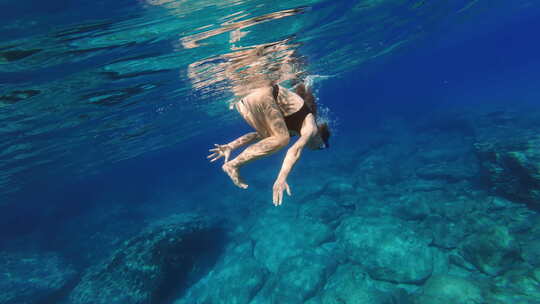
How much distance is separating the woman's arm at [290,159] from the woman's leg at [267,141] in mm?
195

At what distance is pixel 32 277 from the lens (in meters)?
15.8

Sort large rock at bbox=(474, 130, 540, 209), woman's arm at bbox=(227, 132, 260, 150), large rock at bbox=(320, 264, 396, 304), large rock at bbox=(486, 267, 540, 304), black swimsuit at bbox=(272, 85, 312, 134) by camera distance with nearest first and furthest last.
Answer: black swimsuit at bbox=(272, 85, 312, 134)
woman's arm at bbox=(227, 132, 260, 150)
large rock at bbox=(486, 267, 540, 304)
large rock at bbox=(320, 264, 396, 304)
large rock at bbox=(474, 130, 540, 209)

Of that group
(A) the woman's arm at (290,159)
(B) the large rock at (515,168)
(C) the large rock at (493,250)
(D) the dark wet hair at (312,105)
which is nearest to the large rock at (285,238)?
(C) the large rock at (493,250)

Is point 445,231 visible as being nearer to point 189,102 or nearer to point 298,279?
point 298,279

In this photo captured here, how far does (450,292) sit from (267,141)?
7.32 meters

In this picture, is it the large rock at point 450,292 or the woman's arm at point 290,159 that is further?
the large rock at point 450,292

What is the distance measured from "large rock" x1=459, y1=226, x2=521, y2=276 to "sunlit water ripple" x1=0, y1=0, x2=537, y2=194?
10317 millimetres

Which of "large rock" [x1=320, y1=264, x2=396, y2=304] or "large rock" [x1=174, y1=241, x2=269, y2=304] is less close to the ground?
"large rock" [x1=320, y1=264, x2=396, y2=304]

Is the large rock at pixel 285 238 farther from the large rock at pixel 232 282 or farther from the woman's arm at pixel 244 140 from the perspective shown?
the woman's arm at pixel 244 140

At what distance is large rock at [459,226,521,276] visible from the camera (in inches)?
316

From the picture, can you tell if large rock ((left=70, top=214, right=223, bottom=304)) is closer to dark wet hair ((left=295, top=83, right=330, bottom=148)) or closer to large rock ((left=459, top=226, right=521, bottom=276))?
large rock ((left=459, top=226, right=521, bottom=276))

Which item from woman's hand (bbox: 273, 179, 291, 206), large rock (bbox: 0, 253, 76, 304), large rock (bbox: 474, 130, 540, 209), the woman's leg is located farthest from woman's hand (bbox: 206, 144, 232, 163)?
large rock (bbox: 0, 253, 76, 304)

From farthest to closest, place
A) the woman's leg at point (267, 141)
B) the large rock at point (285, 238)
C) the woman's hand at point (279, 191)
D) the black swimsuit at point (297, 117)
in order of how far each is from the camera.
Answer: the large rock at point (285, 238) → the black swimsuit at point (297, 117) → the woman's leg at point (267, 141) → the woman's hand at point (279, 191)

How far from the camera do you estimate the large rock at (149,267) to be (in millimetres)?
11641
